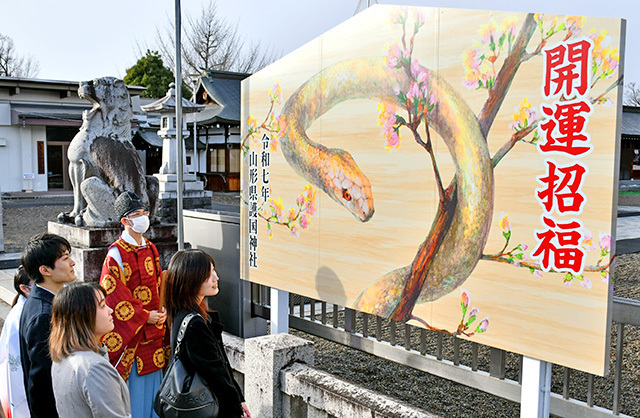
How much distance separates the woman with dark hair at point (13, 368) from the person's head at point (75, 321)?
31.8 inches

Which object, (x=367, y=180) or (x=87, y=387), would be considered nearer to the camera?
(x=87, y=387)

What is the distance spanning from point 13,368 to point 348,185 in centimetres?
204

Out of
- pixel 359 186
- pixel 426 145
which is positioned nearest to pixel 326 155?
pixel 359 186

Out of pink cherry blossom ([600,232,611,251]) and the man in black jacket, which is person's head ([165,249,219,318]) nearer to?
the man in black jacket

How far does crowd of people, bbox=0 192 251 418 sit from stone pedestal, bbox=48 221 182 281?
1.98m

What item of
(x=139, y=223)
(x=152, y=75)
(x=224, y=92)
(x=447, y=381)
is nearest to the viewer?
(x=139, y=223)

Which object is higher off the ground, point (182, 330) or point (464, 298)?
point (464, 298)

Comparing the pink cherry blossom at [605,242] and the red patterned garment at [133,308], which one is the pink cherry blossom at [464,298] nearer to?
the pink cherry blossom at [605,242]

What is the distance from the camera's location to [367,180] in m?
3.25

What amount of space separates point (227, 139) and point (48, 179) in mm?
10348

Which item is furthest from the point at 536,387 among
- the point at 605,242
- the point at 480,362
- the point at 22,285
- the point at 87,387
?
the point at 480,362

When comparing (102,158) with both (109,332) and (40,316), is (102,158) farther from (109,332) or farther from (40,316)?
(40,316)

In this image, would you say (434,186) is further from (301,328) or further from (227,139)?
(227,139)

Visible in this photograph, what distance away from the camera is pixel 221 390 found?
2582 millimetres
